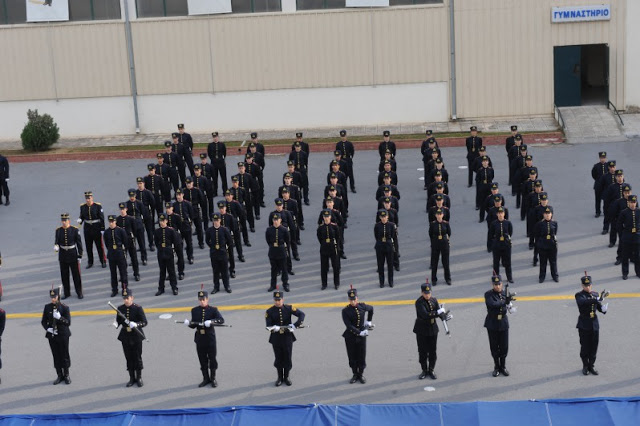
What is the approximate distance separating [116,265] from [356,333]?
6.24 m

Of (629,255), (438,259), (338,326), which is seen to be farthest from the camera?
(438,259)

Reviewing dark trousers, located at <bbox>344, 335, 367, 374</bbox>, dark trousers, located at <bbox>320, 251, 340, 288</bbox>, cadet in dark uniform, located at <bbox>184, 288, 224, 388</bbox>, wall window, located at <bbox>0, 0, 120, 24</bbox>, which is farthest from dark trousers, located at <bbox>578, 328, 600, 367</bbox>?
wall window, located at <bbox>0, 0, 120, 24</bbox>

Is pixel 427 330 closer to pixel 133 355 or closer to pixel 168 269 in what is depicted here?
pixel 133 355

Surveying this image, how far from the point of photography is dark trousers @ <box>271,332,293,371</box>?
15.8 meters

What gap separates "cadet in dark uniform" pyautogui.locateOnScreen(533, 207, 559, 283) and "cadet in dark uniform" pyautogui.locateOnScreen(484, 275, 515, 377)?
12.4ft

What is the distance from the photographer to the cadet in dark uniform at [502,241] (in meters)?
19.7

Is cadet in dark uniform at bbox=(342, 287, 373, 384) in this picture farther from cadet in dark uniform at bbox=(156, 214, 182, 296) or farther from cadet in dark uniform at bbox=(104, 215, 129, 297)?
cadet in dark uniform at bbox=(104, 215, 129, 297)

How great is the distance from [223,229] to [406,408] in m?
7.35

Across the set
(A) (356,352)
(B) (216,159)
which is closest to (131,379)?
(A) (356,352)

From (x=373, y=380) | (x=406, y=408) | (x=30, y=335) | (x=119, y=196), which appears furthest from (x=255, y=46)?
(x=406, y=408)

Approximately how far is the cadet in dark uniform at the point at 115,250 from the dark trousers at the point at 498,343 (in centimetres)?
741

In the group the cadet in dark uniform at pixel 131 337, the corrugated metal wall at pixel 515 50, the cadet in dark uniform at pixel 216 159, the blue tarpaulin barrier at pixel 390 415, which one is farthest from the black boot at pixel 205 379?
the corrugated metal wall at pixel 515 50

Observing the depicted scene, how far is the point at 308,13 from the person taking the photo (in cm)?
3216

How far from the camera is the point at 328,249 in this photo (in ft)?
65.3
